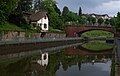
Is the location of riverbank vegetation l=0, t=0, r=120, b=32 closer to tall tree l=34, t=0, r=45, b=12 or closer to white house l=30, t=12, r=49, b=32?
tall tree l=34, t=0, r=45, b=12

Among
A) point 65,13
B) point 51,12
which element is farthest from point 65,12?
point 51,12

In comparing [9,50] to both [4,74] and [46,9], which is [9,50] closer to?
[4,74]

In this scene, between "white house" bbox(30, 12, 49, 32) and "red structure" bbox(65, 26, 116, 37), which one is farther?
"red structure" bbox(65, 26, 116, 37)

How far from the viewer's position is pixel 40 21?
8794 centimetres

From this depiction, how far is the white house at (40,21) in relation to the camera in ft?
284

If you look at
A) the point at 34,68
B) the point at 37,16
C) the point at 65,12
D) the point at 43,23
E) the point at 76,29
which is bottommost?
the point at 34,68

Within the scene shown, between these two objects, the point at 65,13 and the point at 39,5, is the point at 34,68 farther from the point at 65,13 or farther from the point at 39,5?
the point at 65,13

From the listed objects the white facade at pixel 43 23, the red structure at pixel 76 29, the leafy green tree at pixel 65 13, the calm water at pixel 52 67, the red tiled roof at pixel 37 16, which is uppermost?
the leafy green tree at pixel 65 13

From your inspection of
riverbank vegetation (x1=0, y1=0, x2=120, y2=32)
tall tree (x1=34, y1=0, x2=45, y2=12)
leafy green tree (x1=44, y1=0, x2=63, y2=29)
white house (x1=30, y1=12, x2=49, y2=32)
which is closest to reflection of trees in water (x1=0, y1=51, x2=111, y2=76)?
riverbank vegetation (x1=0, y1=0, x2=120, y2=32)

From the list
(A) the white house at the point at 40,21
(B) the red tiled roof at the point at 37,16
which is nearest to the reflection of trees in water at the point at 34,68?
(A) the white house at the point at 40,21

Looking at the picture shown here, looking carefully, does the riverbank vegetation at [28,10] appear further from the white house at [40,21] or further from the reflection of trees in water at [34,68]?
the reflection of trees in water at [34,68]

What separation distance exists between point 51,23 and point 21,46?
5767 centimetres

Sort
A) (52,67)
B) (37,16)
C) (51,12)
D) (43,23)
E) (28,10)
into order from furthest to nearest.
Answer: (51,12)
(28,10)
(43,23)
(37,16)
(52,67)

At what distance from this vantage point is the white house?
86.4 meters
